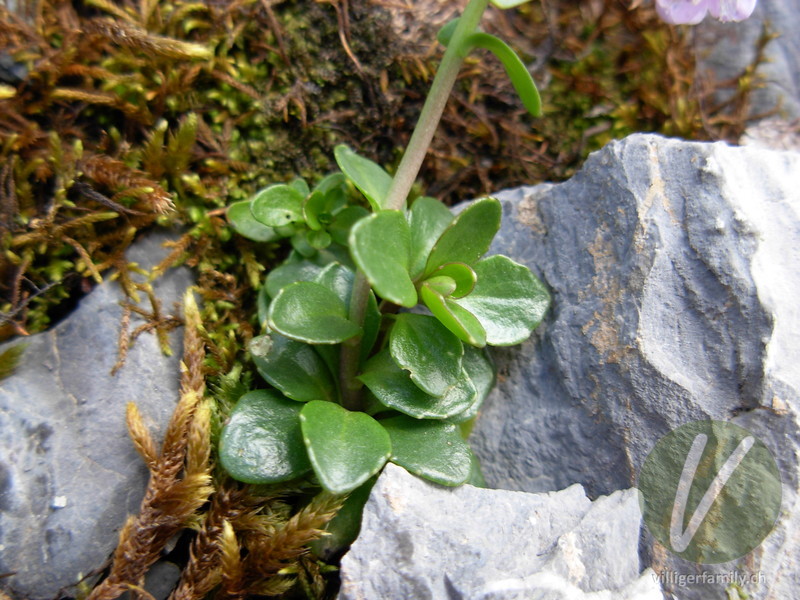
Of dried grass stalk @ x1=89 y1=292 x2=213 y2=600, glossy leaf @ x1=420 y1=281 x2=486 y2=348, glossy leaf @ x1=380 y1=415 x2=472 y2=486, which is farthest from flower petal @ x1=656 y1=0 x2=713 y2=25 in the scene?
dried grass stalk @ x1=89 y1=292 x2=213 y2=600

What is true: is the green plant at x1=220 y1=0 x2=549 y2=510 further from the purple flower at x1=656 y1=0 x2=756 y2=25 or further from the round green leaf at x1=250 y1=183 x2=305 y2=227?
the purple flower at x1=656 y1=0 x2=756 y2=25

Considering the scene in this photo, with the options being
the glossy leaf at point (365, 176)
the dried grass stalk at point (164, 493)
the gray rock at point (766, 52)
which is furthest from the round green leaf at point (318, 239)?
the gray rock at point (766, 52)

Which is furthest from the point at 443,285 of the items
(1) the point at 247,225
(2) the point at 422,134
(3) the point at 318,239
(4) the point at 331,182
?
(1) the point at 247,225

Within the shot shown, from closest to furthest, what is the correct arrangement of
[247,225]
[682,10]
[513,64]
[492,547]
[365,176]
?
[492,547]
[513,64]
[682,10]
[365,176]
[247,225]

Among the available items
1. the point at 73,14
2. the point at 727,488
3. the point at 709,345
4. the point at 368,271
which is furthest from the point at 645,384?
the point at 73,14

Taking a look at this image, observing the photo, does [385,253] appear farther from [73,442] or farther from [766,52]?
[766,52]

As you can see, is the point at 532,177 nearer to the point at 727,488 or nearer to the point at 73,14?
the point at 727,488
